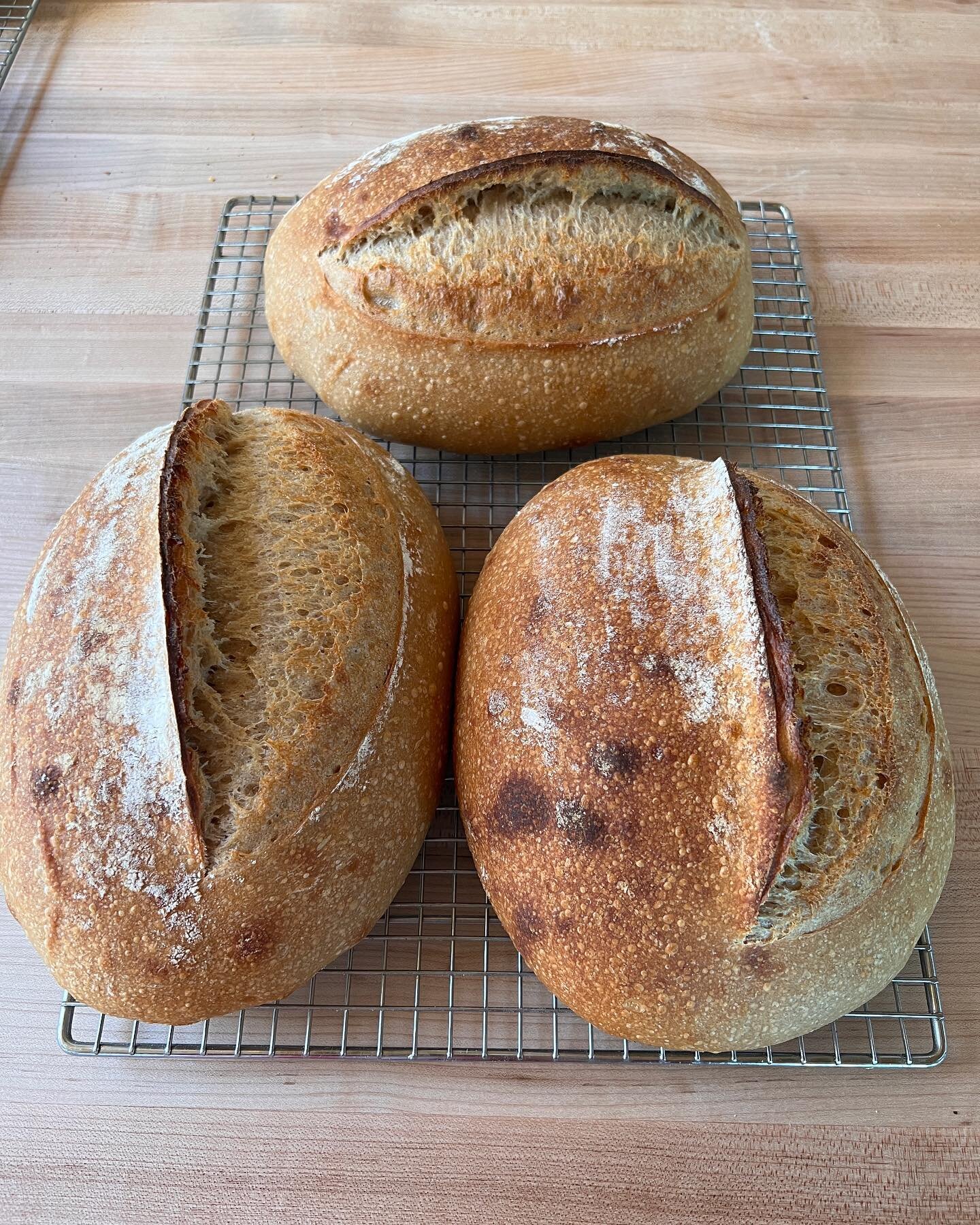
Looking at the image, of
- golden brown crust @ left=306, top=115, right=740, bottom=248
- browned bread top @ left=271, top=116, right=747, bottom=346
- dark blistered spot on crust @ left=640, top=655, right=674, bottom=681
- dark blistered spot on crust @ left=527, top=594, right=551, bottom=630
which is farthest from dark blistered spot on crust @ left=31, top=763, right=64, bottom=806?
golden brown crust @ left=306, top=115, right=740, bottom=248

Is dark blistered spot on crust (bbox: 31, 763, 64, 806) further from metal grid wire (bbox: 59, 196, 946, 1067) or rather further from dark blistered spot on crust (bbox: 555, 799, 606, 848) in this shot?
dark blistered spot on crust (bbox: 555, 799, 606, 848)

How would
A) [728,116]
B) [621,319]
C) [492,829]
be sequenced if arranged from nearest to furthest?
[492,829], [621,319], [728,116]

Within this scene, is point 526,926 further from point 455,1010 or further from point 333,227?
point 333,227

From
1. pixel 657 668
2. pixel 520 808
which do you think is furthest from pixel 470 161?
pixel 520 808

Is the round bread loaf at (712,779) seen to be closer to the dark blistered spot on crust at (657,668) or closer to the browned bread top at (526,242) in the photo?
the dark blistered spot on crust at (657,668)

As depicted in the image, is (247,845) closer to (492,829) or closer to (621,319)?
(492,829)

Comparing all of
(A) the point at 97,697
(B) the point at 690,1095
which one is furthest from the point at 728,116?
(B) the point at 690,1095

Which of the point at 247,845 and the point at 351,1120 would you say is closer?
the point at 247,845
